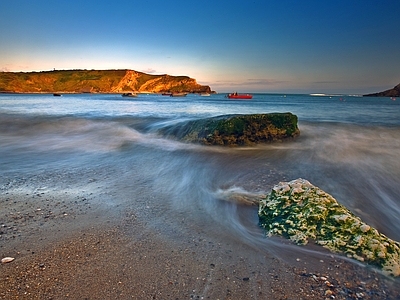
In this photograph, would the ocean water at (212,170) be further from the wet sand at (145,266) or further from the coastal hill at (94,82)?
the coastal hill at (94,82)

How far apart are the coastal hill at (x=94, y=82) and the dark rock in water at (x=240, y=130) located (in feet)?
481

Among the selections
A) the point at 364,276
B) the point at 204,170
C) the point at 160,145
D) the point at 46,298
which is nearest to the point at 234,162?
the point at 204,170

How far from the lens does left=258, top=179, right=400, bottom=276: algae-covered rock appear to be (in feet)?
8.65

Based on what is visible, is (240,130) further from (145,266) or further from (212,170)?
(145,266)

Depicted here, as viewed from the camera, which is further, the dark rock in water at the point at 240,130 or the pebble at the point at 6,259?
the dark rock in water at the point at 240,130

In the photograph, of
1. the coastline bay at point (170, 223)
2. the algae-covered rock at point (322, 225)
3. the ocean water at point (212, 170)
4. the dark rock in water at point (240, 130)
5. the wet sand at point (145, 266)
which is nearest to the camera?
the wet sand at point (145, 266)

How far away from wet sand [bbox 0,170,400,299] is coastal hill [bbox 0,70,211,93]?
150948 millimetres

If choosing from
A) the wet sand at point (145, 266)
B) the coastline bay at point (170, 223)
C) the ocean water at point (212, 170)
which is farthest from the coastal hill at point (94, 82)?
the wet sand at point (145, 266)

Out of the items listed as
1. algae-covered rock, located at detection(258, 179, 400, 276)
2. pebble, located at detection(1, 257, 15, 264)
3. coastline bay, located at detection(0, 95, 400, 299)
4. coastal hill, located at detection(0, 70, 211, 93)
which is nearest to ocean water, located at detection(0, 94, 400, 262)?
coastline bay, located at detection(0, 95, 400, 299)

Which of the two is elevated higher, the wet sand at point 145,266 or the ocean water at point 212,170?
the wet sand at point 145,266

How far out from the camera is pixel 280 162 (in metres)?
7.03

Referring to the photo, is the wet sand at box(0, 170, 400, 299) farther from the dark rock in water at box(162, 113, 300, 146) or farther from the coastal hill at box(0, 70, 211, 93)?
the coastal hill at box(0, 70, 211, 93)

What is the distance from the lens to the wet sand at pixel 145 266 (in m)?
2.18

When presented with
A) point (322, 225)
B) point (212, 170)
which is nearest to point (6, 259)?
point (322, 225)
